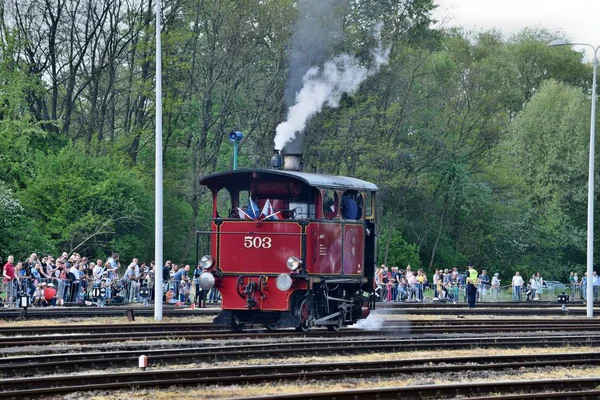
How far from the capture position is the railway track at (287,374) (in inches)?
544

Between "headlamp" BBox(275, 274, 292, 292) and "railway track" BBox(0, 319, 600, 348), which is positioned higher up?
"headlamp" BBox(275, 274, 292, 292)

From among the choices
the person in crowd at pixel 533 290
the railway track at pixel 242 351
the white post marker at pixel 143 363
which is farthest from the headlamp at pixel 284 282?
the person in crowd at pixel 533 290

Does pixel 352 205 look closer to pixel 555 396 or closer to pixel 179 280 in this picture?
pixel 555 396

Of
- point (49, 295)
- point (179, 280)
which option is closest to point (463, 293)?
point (179, 280)

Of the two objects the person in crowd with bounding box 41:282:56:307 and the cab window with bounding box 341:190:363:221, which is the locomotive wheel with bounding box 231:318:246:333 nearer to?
the cab window with bounding box 341:190:363:221

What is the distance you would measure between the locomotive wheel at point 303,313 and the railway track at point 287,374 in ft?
15.0

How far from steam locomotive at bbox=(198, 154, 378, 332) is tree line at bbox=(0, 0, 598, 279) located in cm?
1707

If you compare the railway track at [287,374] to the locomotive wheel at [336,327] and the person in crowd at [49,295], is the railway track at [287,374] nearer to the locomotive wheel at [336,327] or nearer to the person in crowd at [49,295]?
the locomotive wheel at [336,327]

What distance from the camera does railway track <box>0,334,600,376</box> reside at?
1630 cm

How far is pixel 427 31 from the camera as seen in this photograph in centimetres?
5644

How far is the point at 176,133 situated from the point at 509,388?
40338 mm

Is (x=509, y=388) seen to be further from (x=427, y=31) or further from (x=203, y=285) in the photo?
(x=427, y=31)

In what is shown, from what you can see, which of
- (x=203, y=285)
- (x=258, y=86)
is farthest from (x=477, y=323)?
(x=258, y=86)

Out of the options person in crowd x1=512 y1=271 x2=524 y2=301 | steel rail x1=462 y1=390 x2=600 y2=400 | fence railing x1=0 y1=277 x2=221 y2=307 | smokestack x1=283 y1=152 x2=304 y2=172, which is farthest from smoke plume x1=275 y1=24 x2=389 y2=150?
person in crowd x1=512 y1=271 x2=524 y2=301
